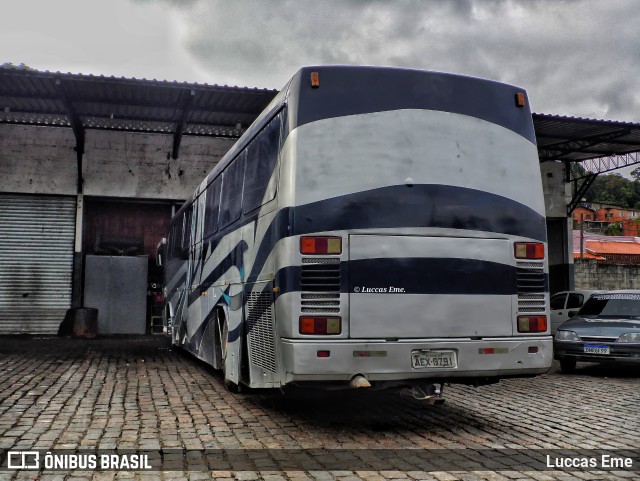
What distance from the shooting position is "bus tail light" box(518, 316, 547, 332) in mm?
6504

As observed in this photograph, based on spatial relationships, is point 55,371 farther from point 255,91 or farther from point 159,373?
point 255,91

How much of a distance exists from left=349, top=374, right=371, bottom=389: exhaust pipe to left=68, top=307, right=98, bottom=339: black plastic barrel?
14898mm

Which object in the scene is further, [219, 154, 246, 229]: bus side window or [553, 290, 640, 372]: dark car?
[553, 290, 640, 372]: dark car

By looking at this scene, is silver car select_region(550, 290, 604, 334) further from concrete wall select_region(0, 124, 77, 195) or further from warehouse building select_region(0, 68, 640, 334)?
concrete wall select_region(0, 124, 77, 195)

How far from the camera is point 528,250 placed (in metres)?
6.65

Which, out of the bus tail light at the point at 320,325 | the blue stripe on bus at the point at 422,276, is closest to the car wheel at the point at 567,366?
the blue stripe on bus at the point at 422,276

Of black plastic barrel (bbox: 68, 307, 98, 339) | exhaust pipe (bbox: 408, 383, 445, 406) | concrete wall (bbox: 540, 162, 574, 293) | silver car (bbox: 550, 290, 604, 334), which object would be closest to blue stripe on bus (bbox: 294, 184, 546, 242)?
exhaust pipe (bbox: 408, 383, 445, 406)

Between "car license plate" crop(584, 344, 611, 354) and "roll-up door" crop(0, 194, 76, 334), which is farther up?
"roll-up door" crop(0, 194, 76, 334)

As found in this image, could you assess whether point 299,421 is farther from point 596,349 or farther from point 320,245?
point 596,349

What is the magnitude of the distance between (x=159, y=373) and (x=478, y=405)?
547cm

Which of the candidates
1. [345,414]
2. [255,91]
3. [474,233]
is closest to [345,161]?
[474,233]

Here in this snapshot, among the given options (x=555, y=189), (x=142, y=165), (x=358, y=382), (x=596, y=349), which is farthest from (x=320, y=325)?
(x=555, y=189)

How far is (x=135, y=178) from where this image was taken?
812 inches

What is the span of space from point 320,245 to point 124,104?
13.7 m
